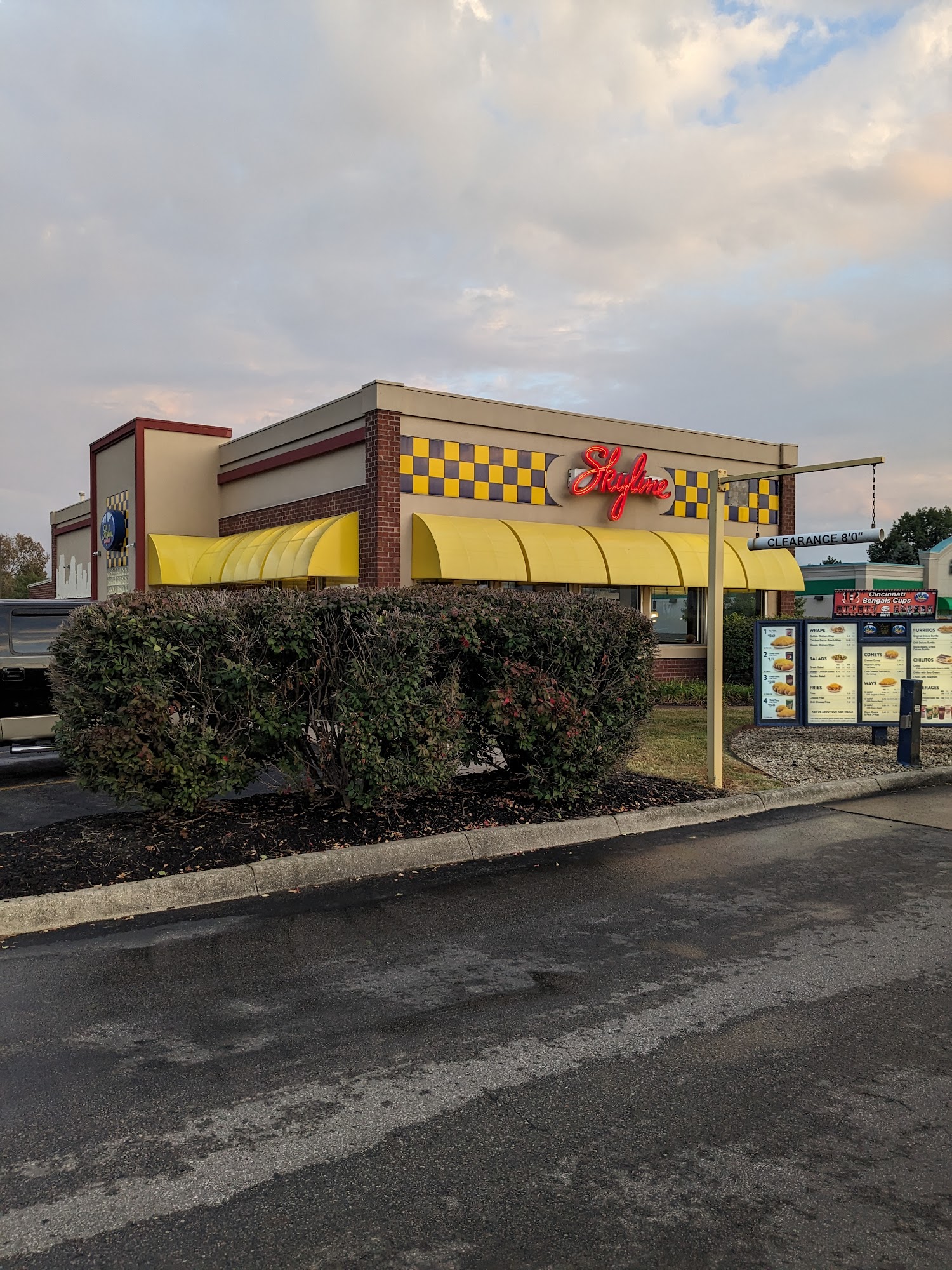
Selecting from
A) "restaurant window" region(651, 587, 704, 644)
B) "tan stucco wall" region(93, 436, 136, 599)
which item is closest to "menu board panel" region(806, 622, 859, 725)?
"restaurant window" region(651, 587, 704, 644)

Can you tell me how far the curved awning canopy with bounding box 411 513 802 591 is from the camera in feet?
54.5

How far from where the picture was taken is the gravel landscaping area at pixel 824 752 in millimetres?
10555

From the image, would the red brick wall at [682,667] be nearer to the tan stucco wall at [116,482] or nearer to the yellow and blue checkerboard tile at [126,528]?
the tan stucco wall at [116,482]

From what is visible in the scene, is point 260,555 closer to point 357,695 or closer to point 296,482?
point 296,482

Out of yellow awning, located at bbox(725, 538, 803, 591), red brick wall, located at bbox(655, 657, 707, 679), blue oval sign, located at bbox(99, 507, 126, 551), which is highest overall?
blue oval sign, located at bbox(99, 507, 126, 551)

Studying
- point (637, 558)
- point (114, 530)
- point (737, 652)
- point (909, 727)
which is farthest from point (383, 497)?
point (114, 530)

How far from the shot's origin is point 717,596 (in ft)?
32.2

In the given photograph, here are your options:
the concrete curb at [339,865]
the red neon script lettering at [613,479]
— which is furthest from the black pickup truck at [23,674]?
the red neon script lettering at [613,479]

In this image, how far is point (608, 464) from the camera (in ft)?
63.2

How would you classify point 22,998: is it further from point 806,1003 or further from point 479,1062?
point 806,1003

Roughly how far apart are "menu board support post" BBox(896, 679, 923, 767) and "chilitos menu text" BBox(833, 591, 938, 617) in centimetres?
190

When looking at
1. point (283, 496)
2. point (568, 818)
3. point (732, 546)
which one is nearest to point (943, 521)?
point (732, 546)

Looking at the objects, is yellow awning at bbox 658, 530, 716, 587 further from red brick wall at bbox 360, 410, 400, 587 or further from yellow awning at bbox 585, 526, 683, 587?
red brick wall at bbox 360, 410, 400, 587

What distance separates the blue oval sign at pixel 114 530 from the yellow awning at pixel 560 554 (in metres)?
11.1
